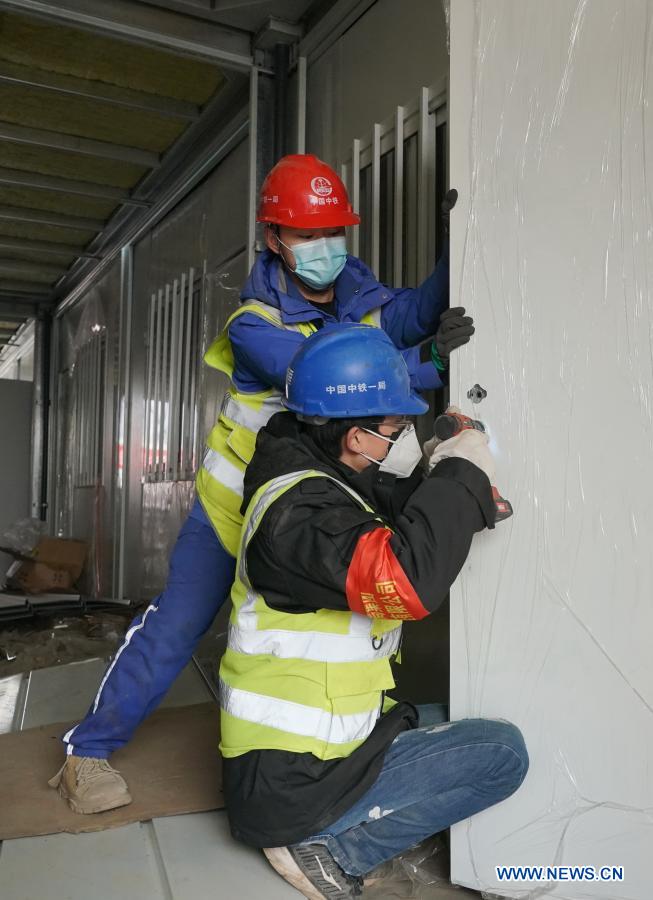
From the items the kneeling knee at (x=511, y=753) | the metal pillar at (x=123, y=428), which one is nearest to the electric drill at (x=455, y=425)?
the kneeling knee at (x=511, y=753)

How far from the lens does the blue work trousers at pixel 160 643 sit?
2.03 metres

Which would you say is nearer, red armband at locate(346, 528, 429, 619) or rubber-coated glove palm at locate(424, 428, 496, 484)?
red armband at locate(346, 528, 429, 619)

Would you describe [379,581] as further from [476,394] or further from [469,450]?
[476,394]

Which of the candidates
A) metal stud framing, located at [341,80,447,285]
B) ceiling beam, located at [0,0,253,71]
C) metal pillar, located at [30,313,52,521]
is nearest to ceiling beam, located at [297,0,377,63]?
ceiling beam, located at [0,0,253,71]

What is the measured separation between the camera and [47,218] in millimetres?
5480

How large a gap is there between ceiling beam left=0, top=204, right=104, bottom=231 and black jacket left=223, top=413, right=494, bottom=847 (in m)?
4.40

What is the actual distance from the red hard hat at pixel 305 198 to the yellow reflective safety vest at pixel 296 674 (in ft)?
2.56

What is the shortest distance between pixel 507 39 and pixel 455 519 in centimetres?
92

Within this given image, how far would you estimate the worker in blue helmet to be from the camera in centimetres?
143

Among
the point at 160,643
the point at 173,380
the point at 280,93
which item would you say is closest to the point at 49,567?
the point at 173,380

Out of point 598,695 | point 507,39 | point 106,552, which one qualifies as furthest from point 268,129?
point 106,552

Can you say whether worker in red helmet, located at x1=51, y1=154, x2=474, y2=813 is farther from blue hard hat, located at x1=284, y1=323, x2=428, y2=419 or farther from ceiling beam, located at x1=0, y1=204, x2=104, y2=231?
ceiling beam, located at x1=0, y1=204, x2=104, y2=231

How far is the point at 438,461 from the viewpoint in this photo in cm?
155

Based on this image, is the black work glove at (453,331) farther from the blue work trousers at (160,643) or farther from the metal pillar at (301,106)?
the metal pillar at (301,106)
